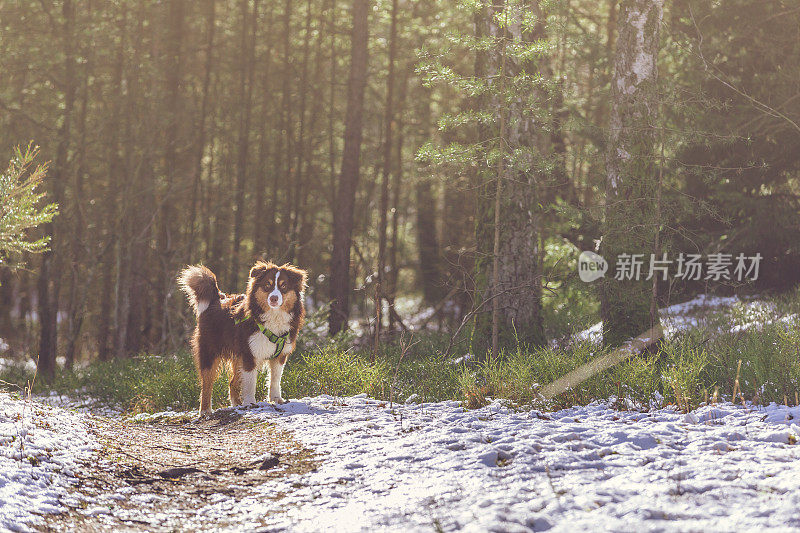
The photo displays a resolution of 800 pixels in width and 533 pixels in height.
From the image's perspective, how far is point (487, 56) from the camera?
464 inches

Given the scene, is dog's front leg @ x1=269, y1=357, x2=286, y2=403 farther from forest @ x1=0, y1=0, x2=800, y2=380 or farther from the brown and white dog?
forest @ x1=0, y1=0, x2=800, y2=380

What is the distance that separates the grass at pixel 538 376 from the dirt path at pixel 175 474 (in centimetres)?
200

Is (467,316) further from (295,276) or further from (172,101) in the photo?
(172,101)

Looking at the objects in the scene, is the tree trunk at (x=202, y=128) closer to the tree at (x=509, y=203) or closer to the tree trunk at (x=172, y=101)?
the tree trunk at (x=172, y=101)

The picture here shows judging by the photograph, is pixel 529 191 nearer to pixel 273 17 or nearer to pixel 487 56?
pixel 487 56

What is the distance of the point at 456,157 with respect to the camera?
1000 centimetres

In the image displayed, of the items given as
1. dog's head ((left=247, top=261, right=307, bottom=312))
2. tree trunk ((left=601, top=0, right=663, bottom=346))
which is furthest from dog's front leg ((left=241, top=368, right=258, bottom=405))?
tree trunk ((left=601, top=0, right=663, bottom=346))

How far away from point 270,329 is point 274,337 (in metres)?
0.11

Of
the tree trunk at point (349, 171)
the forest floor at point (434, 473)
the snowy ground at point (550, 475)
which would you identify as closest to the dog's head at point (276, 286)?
the forest floor at point (434, 473)

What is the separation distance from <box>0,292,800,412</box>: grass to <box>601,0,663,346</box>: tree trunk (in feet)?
2.65

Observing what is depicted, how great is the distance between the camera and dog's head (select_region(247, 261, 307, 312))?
29.0 ft

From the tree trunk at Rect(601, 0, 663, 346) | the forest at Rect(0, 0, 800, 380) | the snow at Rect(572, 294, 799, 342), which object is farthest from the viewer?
the snow at Rect(572, 294, 799, 342)

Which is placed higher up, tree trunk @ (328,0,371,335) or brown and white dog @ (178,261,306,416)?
tree trunk @ (328,0,371,335)

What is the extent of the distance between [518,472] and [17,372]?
1716 centimetres
